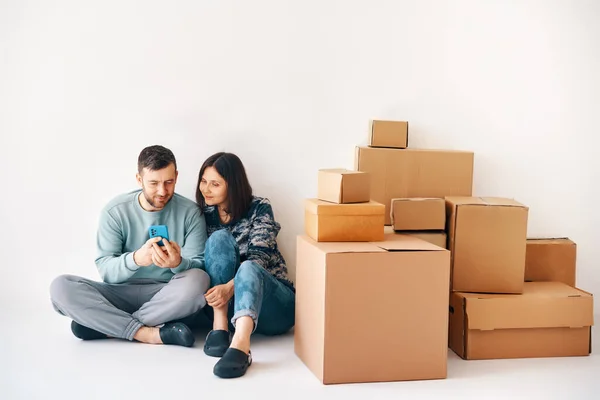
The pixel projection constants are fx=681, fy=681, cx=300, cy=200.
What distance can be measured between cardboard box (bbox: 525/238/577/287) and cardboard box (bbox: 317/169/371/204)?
92 centimetres

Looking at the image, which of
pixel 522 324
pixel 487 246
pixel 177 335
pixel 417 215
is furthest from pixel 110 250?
pixel 522 324

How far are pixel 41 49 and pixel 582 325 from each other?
255 cm

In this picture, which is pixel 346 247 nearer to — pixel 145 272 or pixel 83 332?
pixel 145 272

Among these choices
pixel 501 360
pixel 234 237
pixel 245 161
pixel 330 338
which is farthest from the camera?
pixel 245 161

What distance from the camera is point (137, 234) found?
2.81 metres

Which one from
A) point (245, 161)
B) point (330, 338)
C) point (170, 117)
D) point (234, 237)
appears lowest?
point (330, 338)

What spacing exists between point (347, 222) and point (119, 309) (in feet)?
3.28

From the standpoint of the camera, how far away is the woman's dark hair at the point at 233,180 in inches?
115

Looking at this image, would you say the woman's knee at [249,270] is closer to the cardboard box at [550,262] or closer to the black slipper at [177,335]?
the black slipper at [177,335]

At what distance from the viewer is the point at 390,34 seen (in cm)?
317

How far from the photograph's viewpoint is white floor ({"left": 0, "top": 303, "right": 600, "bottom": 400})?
218 centimetres

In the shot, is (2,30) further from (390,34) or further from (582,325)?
(582,325)

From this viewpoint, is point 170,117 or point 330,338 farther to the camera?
point 170,117

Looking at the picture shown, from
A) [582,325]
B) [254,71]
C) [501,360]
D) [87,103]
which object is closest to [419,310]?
[501,360]
